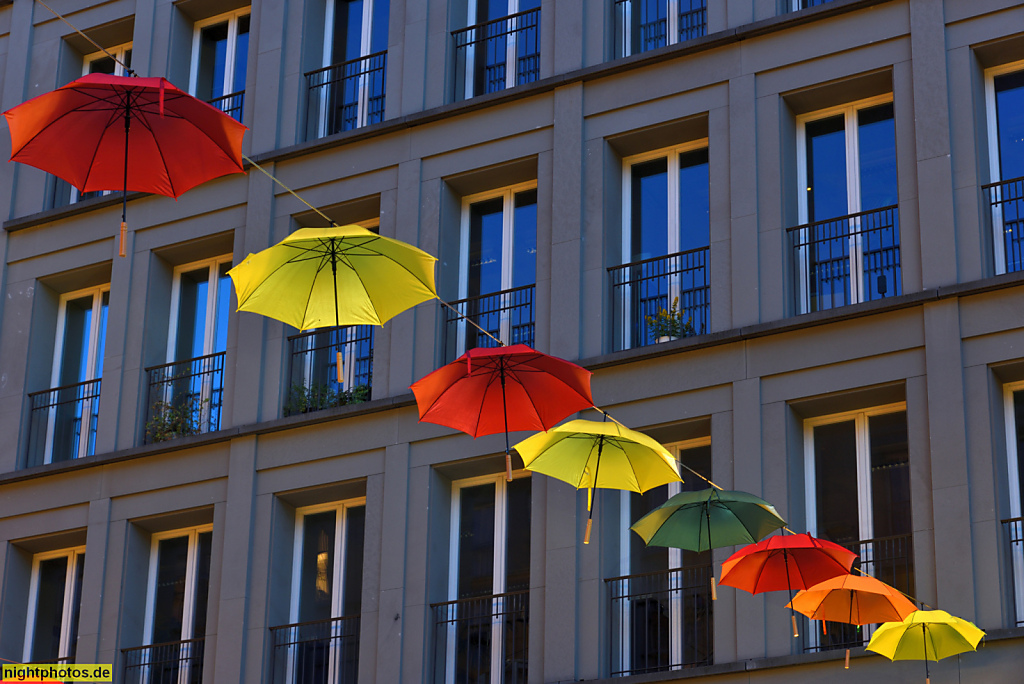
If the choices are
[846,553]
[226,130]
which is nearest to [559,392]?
[846,553]

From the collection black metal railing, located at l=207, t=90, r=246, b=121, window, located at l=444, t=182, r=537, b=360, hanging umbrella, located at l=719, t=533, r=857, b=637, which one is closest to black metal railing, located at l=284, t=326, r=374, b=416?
window, located at l=444, t=182, r=537, b=360

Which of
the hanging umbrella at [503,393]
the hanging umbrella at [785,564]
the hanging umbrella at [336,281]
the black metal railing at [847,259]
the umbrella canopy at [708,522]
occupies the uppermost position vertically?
the black metal railing at [847,259]

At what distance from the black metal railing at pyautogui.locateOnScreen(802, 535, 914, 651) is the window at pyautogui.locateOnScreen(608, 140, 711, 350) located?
3557mm

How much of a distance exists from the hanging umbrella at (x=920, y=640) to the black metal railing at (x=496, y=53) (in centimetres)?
1014

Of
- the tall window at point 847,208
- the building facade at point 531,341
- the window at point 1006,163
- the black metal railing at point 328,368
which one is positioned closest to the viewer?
the building facade at point 531,341

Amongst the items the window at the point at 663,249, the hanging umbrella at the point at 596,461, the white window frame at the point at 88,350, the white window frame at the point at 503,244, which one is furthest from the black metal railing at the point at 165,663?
the hanging umbrella at the point at 596,461

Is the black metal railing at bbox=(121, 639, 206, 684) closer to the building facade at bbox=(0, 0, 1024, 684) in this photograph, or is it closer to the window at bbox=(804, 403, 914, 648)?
the building facade at bbox=(0, 0, 1024, 684)

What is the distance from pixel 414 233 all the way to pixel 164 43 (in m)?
6.15

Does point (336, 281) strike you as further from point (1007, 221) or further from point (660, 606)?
point (1007, 221)

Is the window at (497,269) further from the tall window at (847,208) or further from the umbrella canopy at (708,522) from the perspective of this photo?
the umbrella canopy at (708,522)

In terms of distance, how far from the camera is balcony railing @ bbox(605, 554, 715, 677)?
1806cm

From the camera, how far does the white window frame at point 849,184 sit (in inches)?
743

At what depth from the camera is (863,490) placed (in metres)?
17.9

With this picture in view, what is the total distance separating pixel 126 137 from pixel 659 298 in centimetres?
836
